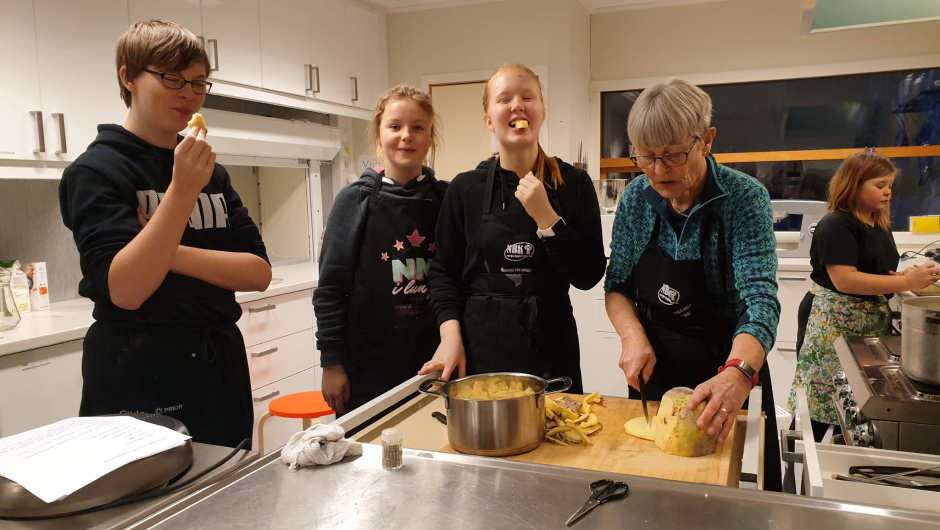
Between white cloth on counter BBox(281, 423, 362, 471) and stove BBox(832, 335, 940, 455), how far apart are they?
1.10 meters

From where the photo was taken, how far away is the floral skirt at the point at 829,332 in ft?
8.29

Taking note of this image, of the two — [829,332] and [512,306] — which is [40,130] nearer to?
[512,306]

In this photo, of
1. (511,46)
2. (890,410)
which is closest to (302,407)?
(890,410)

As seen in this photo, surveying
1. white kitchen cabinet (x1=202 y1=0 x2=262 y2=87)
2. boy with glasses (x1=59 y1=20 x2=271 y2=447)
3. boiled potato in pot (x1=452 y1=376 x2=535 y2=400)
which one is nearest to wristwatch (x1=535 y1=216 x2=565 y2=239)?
boiled potato in pot (x1=452 y1=376 x2=535 y2=400)

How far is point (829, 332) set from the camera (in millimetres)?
2574

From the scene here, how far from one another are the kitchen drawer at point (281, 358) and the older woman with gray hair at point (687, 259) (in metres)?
1.98

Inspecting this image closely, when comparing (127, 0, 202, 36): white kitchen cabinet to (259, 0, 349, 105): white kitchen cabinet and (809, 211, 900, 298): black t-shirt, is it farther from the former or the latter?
(809, 211, 900, 298): black t-shirt

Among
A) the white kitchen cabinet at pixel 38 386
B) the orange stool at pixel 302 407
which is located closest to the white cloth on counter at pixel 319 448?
the orange stool at pixel 302 407

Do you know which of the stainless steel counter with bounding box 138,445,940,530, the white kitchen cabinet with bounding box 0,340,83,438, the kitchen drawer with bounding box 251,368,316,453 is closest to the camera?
the stainless steel counter with bounding box 138,445,940,530

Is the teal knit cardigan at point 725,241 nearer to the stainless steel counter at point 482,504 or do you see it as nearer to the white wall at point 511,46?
A: the stainless steel counter at point 482,504

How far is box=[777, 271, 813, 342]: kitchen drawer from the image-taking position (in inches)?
132

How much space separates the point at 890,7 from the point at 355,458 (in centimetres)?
175

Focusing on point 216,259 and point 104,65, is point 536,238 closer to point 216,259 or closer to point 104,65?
point 216,259

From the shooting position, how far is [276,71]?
A: 3.39 meters
